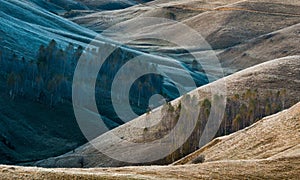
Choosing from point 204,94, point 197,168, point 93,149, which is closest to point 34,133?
point 93,149

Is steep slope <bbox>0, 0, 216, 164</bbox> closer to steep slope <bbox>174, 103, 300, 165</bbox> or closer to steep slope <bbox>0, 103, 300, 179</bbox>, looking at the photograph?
steep slope <bbox>174, 103, 300, 165</bbox>

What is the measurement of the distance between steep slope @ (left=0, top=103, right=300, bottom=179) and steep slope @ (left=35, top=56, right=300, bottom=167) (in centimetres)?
2138

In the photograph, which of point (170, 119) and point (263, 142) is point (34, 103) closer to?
point (170, 119)

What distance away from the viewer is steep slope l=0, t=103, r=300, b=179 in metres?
45.2

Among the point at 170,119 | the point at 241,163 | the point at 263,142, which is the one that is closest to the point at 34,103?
the point at 170,119

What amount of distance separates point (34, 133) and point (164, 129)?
3576 centimetres

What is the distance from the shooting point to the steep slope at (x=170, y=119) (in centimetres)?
10394

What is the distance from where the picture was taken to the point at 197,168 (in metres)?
54.2

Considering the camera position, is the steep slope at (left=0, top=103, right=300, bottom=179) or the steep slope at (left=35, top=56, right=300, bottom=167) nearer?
the steep slope at (left=0, top=103, right=300, bottom=179)

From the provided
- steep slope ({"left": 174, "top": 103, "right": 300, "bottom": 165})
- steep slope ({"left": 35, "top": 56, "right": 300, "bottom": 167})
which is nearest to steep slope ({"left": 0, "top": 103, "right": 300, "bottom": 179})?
steep slope ({"left": 174, "top": 103, "right": 300, "bottom": 165})

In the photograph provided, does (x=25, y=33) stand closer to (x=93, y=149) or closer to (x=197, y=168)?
(x=93, y=149)

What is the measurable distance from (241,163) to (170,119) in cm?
5872

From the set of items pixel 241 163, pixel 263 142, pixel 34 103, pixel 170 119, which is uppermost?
pixel 34 103

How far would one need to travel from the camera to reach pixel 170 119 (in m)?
116
